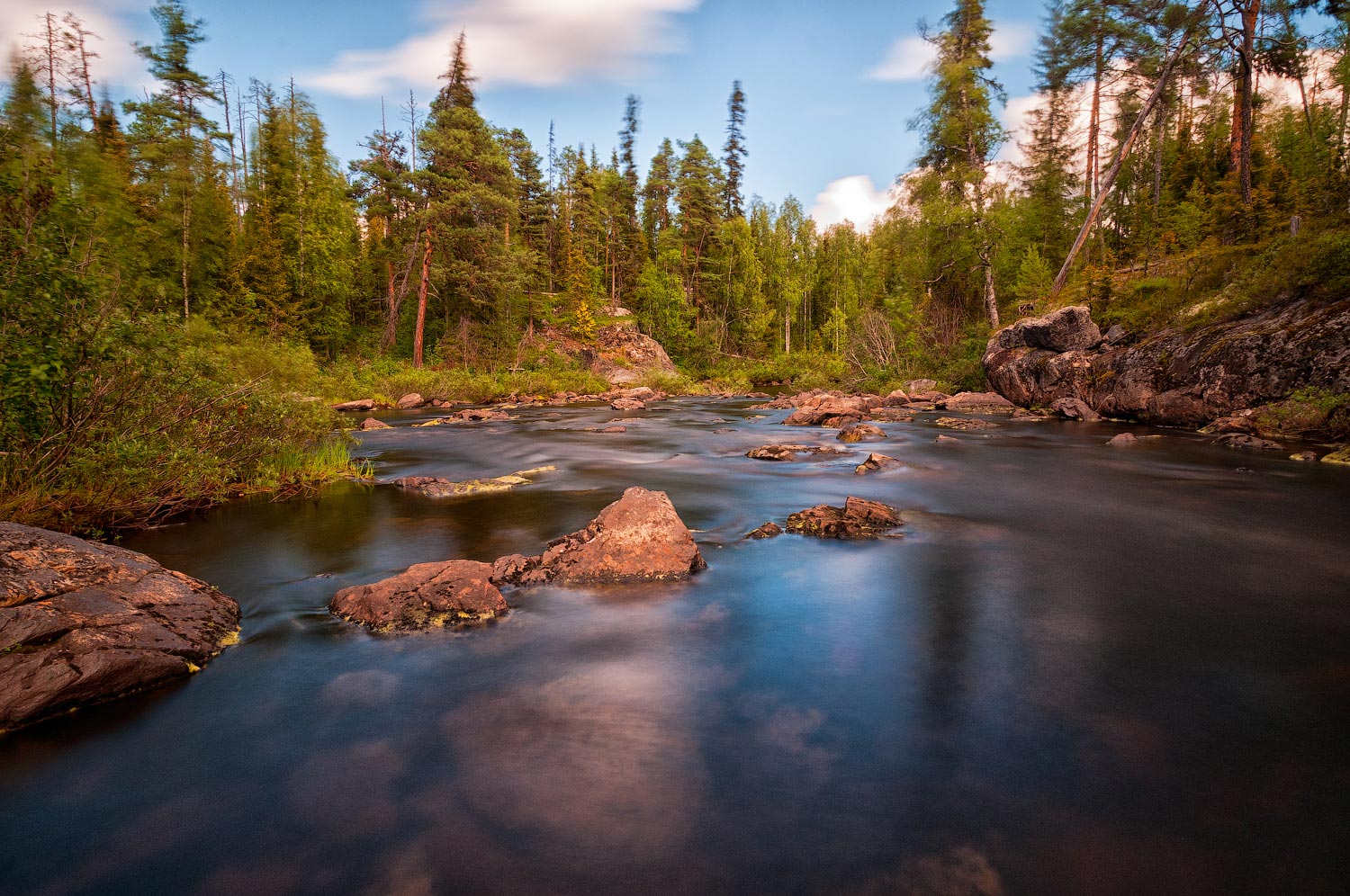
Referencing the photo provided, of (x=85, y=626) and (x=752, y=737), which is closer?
(x=752, y=737)

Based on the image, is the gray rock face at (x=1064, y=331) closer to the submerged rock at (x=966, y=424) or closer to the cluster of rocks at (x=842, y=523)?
the submerged rock at (x=966, y=424)

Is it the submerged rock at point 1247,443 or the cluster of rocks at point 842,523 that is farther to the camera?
the submerged rock at point 1247,443

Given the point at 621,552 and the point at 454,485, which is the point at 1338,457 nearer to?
the point at 621,552

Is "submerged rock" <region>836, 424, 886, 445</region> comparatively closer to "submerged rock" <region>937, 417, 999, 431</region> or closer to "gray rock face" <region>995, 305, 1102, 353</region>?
"submerged rock" <region>937, 417, 999, 431</region>

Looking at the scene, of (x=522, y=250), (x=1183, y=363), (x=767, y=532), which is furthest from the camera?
(x=522, y=250)

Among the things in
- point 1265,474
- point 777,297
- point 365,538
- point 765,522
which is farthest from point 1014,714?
point 777,297

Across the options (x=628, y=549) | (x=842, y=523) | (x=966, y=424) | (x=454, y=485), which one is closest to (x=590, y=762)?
(x=628, y=549)

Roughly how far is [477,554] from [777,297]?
61.9 m

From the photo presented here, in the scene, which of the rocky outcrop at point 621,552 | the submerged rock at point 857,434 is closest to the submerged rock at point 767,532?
the rocky outcrop at point 621,552

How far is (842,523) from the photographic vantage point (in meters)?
8.23

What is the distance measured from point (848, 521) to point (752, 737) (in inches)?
193

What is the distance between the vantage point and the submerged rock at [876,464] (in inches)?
505

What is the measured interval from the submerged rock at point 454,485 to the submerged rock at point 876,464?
6.83 m

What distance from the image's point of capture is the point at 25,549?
426 centimetres
